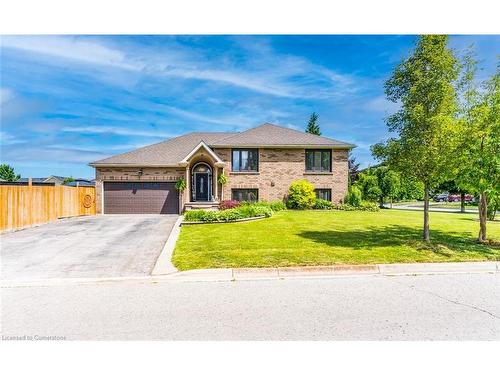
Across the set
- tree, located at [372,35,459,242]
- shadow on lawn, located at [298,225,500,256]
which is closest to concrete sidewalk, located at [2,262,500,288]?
shadow on lawn, located at [298,225,500,256]

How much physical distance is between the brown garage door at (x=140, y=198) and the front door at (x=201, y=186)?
1711 millimetres

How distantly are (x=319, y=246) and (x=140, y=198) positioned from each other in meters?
17.3

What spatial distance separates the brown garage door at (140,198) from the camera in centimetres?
2372

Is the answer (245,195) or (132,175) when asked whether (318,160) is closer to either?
(245,195)

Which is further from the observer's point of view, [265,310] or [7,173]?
[7,173]

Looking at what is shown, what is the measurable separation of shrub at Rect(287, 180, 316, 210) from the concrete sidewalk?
593 inches

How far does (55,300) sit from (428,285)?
729 cm

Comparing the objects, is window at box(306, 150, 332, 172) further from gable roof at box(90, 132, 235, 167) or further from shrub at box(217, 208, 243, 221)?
shrub at box(217, 208, 243, 221)

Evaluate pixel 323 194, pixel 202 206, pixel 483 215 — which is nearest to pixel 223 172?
pixel 202 206

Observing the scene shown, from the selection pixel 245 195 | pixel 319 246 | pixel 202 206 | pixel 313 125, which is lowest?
pixel 319 246

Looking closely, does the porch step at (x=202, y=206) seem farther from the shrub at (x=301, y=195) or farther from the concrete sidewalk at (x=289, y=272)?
the concrete sidewalk at (x=289, y=272)

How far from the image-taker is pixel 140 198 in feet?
78.0

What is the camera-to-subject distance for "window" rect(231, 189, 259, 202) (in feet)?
79.8

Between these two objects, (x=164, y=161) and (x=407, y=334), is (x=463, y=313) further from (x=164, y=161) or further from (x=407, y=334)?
(x=164, y=161)
